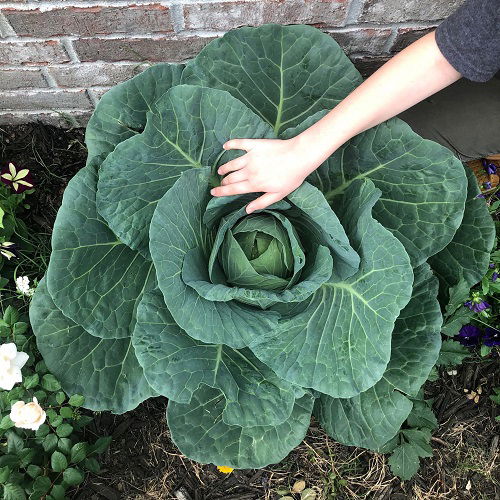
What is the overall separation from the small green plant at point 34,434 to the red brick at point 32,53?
93 centimetres

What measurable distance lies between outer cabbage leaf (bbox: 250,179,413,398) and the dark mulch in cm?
77

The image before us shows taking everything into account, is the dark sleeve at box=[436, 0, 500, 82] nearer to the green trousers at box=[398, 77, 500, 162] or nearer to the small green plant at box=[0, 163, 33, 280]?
the green trousers at box=[398, 77, 500, 162]

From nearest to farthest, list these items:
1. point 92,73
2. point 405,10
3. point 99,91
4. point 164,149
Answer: point 164,149 → point 405,10 → point 92,73 → point 99,91

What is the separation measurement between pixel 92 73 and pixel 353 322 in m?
1.35

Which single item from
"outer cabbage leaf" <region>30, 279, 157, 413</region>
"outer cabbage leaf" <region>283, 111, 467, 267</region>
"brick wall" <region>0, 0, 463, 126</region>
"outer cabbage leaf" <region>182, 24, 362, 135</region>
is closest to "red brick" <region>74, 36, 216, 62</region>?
"brick wall" <region>0, 0, 463, 126</region>

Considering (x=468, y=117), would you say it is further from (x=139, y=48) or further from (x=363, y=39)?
(x=139, y=48)

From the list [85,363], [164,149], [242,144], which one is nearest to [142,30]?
[164,149]

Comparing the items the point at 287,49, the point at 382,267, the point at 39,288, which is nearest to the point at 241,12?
the point at 287,49

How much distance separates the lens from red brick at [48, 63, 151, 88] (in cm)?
192

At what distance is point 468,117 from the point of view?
6.72 feet

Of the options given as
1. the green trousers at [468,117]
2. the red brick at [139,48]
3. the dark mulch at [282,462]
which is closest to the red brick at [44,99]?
the dark mulch at [282,462]

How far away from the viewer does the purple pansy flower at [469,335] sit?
A: 6.64 ft

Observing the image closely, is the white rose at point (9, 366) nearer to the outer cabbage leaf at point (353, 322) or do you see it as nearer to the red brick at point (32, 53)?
the outer cabbage leaf at point (353, 322)

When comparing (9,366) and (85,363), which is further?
(85,363)
